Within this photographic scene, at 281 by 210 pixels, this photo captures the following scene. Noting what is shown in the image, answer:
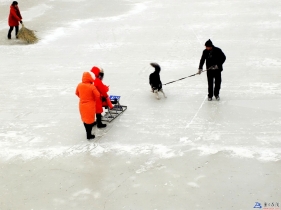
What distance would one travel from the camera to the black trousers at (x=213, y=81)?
24.8ft

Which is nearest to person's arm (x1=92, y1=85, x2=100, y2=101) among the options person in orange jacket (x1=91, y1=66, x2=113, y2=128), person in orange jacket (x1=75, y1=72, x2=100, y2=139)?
person in orange jacket (x1=75, y1=72, x2=100, y2=139)

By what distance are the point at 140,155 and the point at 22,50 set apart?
25.6ft

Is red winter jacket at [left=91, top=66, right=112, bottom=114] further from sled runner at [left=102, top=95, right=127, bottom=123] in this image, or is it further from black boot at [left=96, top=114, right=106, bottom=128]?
sled runner at [left=102, top=95, right=127, bottom=123]

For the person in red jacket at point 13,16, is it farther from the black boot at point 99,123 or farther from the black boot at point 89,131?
the black boot at point 89,131

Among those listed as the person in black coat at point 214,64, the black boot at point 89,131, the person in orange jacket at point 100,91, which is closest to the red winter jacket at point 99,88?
the person in orange jacket at point 100,91

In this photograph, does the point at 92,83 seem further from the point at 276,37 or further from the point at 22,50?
the point at 276,37

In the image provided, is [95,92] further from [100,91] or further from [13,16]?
[13,16]

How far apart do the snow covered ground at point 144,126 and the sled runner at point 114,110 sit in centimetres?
18

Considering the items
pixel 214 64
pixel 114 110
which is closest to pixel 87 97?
pixel 114 110

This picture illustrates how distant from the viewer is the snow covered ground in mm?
5043

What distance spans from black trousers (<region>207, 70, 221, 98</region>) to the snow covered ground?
0.80 ft

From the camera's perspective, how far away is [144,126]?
6875mm

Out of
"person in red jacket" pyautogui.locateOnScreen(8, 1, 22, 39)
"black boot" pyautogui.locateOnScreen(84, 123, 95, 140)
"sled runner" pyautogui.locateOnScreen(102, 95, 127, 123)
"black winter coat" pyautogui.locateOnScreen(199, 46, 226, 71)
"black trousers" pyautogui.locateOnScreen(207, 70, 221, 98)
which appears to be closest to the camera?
"black boot" pyautogui.locateOnScreen(84, 123, 95, 140)

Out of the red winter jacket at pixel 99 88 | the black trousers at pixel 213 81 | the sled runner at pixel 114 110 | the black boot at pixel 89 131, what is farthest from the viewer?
the black trousers at pixel 213 81
